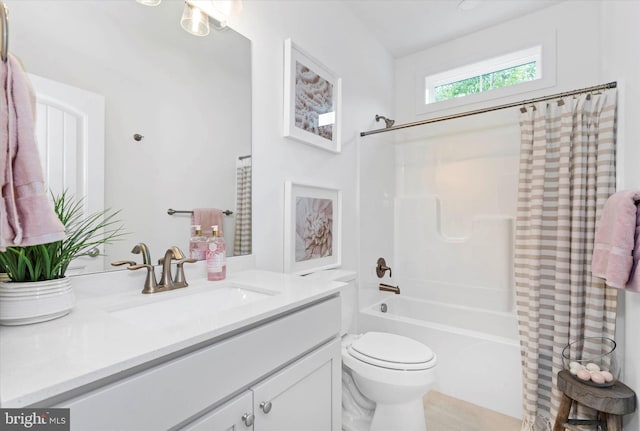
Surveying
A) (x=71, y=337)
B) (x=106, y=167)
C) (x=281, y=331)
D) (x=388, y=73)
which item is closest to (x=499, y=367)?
(x=281, y=331)

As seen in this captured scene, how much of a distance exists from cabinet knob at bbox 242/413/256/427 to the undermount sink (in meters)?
0.27

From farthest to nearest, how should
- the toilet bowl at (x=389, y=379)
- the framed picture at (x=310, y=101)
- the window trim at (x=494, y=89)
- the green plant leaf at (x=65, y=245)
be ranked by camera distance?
the window trim at (x=494, y=89) < the framed picture at (x=310, y=101) < the toilet bowl at (x=389, y=379) < the green plant leaf at (x=65, y=245)

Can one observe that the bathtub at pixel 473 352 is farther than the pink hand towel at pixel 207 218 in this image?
Yes

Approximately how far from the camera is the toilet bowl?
142 cm

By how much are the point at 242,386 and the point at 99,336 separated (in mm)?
345

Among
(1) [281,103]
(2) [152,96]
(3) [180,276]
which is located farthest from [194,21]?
(3) [180,276]

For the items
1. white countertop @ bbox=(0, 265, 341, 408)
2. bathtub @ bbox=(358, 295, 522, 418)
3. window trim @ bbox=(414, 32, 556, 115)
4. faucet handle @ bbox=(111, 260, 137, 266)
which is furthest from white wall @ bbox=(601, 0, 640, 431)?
faucet handle @ bbox=(111, 260, 137, 266)

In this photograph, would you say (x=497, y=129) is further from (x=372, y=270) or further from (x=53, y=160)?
(x=53, y=160)

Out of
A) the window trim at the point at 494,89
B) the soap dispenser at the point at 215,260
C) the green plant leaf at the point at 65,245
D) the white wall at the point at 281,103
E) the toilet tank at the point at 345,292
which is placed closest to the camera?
the green plant leaf at the point at 65,245

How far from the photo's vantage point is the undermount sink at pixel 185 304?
2.99 feet

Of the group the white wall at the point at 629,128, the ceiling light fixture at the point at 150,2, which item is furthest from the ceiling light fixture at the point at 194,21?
the white wall at the point at 629,128

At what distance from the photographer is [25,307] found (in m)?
0.69

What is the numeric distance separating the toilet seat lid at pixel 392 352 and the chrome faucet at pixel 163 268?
0.94m
